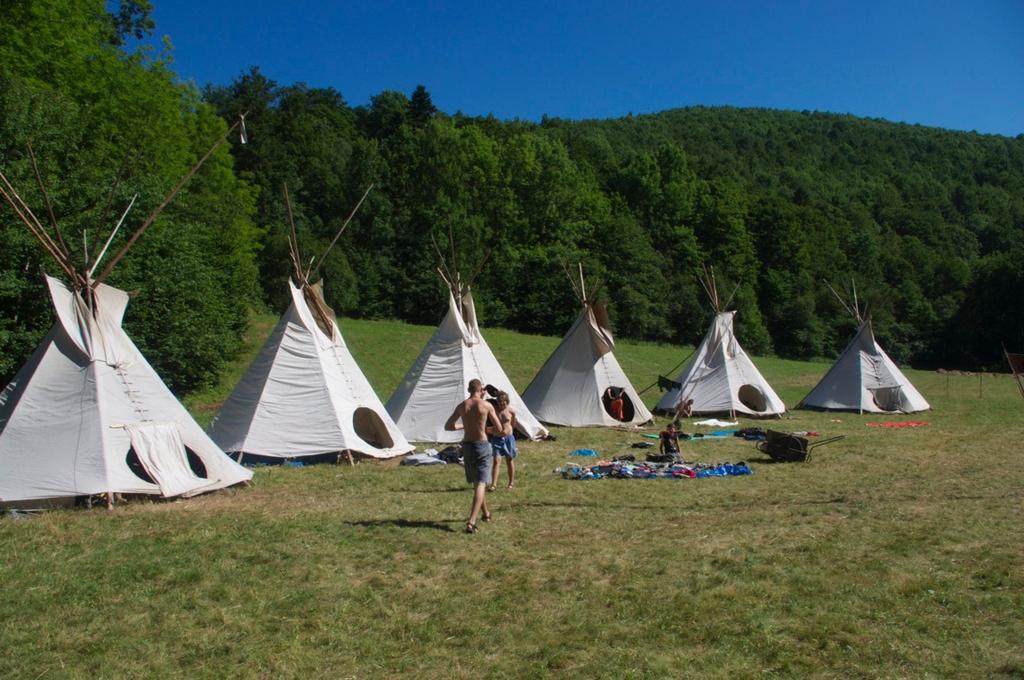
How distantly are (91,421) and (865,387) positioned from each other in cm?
2010

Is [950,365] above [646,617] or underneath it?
above

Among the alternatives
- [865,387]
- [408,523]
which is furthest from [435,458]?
[865,387]

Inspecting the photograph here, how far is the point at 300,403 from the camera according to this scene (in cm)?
1415

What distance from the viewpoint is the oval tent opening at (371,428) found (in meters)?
14.9

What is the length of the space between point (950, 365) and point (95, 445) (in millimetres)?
62584

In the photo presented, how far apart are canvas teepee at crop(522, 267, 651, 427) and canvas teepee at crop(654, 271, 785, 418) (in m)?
2.59

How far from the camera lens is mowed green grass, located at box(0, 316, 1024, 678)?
18.3 feet

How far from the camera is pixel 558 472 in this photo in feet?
42.4

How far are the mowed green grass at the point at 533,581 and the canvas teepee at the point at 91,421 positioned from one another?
A: 1.66ft

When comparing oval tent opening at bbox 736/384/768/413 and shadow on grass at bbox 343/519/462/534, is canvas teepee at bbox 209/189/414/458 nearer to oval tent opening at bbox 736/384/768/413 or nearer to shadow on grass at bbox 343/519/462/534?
shadow on grass at bbox 343/519/462/534

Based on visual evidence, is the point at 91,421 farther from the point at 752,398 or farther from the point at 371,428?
the point at 752,398

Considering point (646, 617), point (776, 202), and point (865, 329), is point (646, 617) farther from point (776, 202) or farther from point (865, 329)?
point (776, 202)

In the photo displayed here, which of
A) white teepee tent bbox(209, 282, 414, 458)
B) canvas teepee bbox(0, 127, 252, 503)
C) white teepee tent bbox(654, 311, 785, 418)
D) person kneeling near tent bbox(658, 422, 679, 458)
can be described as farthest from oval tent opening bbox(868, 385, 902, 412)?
canvas teepee bbox(0, 127, 252, 503)

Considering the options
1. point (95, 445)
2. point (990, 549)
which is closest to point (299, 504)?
point (95, 445)
